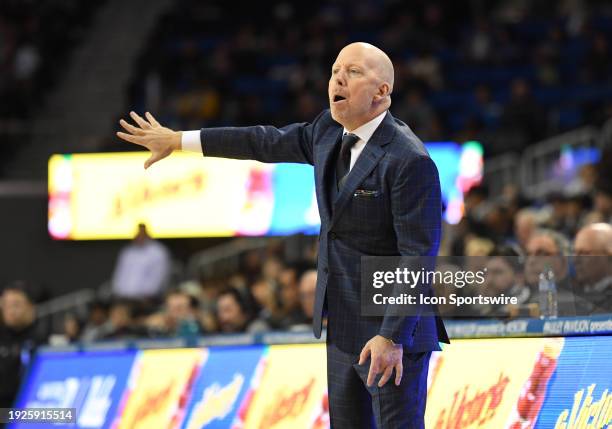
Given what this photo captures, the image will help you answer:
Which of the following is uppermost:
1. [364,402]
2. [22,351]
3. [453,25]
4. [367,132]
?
[453,25]

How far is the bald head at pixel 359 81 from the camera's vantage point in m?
4.37

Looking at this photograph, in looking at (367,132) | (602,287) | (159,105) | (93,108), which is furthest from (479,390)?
(93,108)

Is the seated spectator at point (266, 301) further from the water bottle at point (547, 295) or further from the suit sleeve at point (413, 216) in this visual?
the suit sleeve at point (413, 216)

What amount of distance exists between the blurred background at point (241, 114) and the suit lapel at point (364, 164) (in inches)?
220

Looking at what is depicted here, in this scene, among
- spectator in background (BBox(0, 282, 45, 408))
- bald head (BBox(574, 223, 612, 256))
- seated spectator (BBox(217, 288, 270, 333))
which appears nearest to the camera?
bald head (BBox(574, 223, 612, 256))

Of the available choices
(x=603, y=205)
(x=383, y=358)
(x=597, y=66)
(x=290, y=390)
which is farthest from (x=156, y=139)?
(x=597, y=66)

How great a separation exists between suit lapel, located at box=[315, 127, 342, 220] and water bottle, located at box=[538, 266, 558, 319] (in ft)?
5.10

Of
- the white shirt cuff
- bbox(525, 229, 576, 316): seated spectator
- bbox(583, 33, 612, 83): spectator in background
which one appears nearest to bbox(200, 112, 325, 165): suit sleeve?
the white shirt cuff

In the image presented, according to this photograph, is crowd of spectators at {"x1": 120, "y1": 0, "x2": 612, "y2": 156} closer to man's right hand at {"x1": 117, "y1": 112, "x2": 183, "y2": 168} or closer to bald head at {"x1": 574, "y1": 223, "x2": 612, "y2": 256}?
bald head at {"x1": 574, "y1": 223, "x2": 612, "y2": 256}

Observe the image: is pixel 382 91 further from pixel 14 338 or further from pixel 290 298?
pixel 14 338

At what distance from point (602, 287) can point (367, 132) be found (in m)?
1.68

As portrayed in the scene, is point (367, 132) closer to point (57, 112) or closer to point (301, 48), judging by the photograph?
point (301, 48)

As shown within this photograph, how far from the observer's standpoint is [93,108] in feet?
69.8

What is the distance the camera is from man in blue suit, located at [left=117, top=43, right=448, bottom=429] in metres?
4.27
